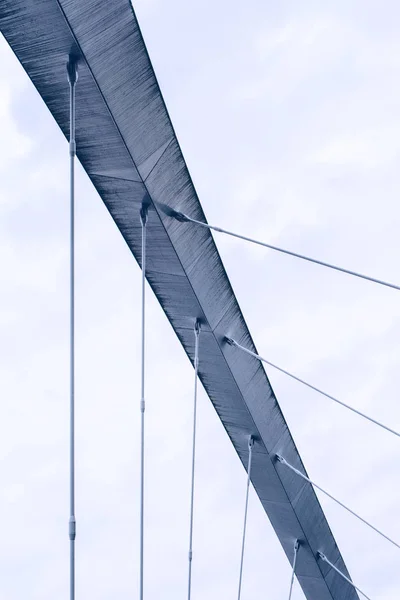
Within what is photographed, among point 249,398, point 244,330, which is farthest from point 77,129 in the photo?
point 249,398

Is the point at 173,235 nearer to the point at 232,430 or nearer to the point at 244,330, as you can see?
the point at 244,330

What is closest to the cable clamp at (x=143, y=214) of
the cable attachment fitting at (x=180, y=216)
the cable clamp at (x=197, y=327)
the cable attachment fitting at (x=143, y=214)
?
the cable attachment fitting at (x=143, y=214)

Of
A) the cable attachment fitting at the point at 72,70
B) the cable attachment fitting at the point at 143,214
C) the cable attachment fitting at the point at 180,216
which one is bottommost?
the cable attachment fitting at the point at 72,70

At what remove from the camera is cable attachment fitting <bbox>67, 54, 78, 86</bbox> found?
8.33m

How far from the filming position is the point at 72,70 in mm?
8375

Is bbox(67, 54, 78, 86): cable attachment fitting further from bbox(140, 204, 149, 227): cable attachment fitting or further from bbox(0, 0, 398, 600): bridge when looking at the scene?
bbox(140, 204, 149, 227): cable attachment fitting

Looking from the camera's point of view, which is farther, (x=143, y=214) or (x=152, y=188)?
(x=143, y=214)

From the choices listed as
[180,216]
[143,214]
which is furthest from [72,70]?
[180,216]

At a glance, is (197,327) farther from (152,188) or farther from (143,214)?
(152,188)

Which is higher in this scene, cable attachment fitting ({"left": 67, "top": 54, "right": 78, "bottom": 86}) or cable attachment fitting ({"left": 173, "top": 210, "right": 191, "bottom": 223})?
cable attachment fitting ({"left": 173, "top": 210, "right": 191, "bottom": 223})

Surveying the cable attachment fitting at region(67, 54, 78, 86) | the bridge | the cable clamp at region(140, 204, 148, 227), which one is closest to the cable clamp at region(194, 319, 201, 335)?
the bridge

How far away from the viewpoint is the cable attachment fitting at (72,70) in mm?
8328

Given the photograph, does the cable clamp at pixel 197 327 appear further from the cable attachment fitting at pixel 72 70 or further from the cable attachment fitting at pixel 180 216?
the cable attachment fitting at pixel 72 70

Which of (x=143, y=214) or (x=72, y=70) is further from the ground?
(x=143, y=214)
